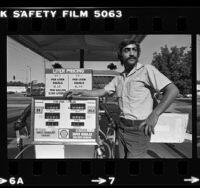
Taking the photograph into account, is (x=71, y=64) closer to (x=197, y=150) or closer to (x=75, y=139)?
(x=75, y=139)

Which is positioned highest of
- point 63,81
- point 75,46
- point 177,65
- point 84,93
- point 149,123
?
point 75,46

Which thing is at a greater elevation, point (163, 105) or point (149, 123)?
point (163, 105)

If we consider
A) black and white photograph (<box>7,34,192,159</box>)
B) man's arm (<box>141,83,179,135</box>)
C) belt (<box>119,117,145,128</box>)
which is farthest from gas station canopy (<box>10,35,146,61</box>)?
belt (<box>119,117,145,128</box>)

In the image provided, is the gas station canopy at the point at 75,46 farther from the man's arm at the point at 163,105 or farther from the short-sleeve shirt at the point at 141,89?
the man's arm at the point at 163,105

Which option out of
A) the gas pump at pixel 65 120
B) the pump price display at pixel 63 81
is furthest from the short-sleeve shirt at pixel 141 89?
the pump price display at pixel 63 81

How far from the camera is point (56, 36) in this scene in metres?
5.66

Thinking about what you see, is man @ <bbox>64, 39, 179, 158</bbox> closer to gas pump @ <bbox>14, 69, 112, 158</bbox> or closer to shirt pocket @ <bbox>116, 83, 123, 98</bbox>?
shirt pocket @ <bbox>116, 83, 123, 98</bbox>

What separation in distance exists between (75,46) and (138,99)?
1314mm

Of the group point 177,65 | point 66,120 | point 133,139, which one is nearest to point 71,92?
point 66,120

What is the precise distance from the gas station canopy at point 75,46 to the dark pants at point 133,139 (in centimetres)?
107

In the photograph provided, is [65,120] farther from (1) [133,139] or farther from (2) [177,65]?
(2) [177,65]

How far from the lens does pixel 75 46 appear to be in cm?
584

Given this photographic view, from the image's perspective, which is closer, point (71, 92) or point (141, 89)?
point (141, 89)

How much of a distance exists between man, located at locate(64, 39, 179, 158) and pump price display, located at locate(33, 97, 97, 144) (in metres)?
0.49
